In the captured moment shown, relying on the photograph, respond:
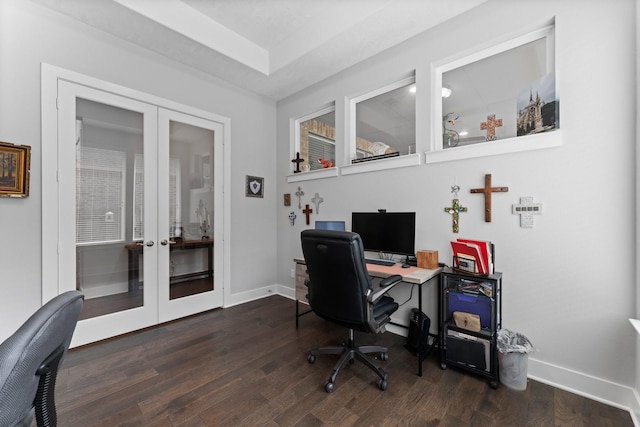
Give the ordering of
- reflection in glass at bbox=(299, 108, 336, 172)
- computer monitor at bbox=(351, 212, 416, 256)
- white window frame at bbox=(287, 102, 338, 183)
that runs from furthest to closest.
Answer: reflection in glass at bbox=(299, 108, 336, 172) → white window frame at bbox=(287, 102, 338, 183) → computer monitor at bbox=(351, 212, 416, 256)

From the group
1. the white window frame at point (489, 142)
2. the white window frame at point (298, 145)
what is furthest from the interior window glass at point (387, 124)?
the white window frame at point (298, 145)

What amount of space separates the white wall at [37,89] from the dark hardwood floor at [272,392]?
0.83m

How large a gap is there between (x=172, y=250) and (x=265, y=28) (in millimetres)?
2783

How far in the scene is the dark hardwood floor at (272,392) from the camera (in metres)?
1.66

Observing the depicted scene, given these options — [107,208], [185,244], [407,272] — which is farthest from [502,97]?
[107,208]

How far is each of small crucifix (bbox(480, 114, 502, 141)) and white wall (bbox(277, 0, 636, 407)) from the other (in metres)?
0.23

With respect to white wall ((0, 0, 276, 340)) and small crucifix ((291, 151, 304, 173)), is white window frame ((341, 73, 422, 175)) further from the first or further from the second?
white wall ((0, 0, 276, 340))

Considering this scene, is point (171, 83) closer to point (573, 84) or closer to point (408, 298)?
point (408, 298)

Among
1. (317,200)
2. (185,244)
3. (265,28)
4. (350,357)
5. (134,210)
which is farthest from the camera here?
(317,200)

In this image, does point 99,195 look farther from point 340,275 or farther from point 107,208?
point 340,275

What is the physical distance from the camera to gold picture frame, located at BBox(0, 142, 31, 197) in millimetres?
2178

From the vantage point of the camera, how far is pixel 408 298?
2.82 m

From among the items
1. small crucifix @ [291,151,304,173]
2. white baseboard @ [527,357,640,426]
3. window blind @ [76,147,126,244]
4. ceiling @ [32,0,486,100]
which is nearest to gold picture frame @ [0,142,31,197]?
window blind @ [76,147,126,244]

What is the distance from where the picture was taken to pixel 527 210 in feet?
6.88
